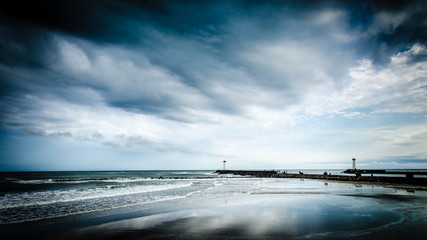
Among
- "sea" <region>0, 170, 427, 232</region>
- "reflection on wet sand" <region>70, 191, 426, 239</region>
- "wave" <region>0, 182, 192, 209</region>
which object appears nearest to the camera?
"reflection on wet sand" <region>70, 191, 426, 239</region>

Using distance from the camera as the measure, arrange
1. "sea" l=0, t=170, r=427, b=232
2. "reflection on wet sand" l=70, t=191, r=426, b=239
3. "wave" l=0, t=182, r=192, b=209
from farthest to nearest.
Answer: "wave" l=0, t=182, r=192, b=209 → "sea" l=0, t=170, r=427, b=232 → "reflection on wet sand" l=70, t=191, r=426, b=239

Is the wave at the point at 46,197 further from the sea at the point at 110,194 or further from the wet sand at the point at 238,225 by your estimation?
the wet sand at the point at 238,225

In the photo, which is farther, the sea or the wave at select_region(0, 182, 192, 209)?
the wave at select_region(0, 182, 192, 209)

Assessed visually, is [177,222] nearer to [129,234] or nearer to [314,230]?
[129,234]

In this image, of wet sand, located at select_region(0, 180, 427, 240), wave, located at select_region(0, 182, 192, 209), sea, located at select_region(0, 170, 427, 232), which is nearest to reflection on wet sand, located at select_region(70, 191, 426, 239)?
wet sand, located at select_region(0, 180, 427, 240)

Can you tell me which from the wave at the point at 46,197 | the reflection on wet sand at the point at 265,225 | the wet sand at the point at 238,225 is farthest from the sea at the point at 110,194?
the reflection on wet sand at the point at 265,225

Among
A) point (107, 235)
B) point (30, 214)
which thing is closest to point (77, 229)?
point (107, 235)

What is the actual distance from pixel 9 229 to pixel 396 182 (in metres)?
46.2

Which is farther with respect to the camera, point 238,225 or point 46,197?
point 46,197

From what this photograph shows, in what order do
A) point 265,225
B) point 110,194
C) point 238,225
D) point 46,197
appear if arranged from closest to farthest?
point 265,225
point 238,225
point 46,197
point 110,194

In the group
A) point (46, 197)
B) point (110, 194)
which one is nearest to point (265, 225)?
point (110, 194)

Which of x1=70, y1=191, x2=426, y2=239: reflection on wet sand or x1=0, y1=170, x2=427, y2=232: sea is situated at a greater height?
x1=70, y1=191, x2=426, y2=239: reflection on wet sand

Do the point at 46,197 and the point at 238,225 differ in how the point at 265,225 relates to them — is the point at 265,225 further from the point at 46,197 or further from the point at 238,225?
the point at 46,197

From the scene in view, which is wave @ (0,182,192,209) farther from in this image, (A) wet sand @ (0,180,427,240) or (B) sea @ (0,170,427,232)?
(A) wet sand @ (0,180,427,240)
